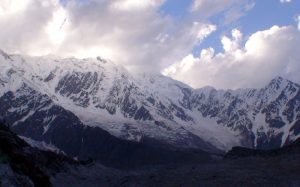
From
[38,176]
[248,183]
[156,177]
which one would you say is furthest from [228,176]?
[38,176]

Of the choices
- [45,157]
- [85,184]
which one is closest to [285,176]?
[85,184]

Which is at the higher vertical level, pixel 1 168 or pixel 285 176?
pixel 285 176

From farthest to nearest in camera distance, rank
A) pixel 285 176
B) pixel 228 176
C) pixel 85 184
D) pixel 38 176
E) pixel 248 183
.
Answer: pixel 85 184 → pixel 228 176 → pixel 285 176 → pixel 248 183 → pixel 38 176

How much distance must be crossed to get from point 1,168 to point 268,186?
72426mm

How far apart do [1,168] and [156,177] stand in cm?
11437

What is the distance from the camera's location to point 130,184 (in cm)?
14725

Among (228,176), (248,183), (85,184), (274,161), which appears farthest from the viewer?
(274,161)

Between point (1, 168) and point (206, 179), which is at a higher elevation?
point (206, 179)

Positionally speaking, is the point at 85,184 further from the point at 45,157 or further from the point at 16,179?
the point at 16,179

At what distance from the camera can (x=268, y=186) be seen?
113 metres

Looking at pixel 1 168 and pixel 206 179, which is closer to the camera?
pixel 1 168

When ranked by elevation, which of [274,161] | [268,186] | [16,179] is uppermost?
Result: [274,161]

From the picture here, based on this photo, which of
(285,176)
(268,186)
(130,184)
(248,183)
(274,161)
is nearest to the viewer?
(268,186)

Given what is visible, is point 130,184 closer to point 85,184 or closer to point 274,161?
point 85,184
